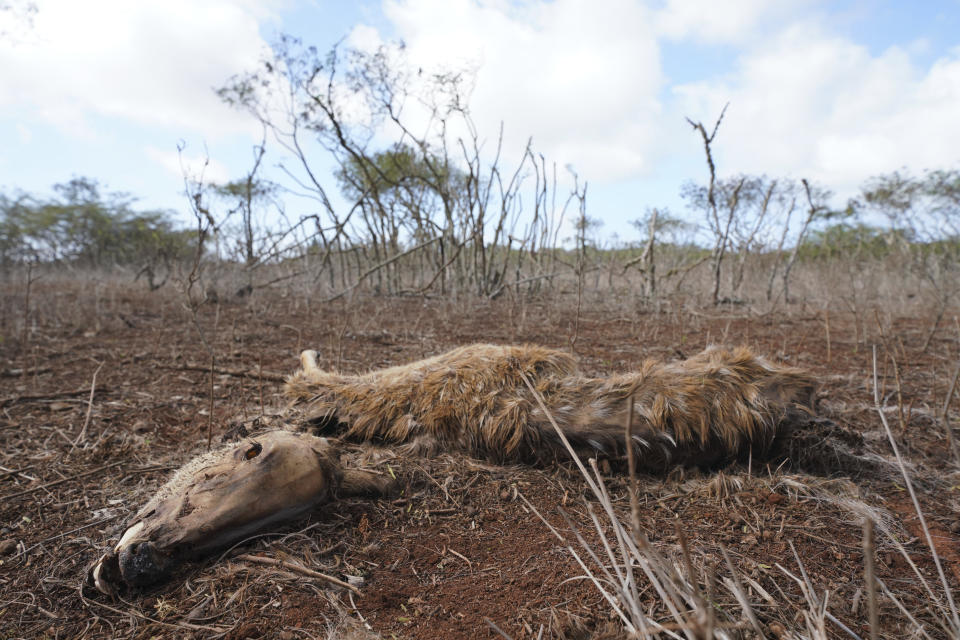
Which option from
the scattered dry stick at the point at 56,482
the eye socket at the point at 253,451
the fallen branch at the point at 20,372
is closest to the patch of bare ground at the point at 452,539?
the scattered dry stick at the point at 56,482

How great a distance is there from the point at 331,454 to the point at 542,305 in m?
6.31

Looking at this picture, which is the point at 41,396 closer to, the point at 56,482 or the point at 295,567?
the point at 56,482

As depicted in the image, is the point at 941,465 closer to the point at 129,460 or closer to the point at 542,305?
the point at 129,460

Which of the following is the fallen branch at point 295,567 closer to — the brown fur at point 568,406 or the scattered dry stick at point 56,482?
the brown fur at point 568,406

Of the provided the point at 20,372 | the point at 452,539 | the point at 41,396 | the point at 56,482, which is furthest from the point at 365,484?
the point at 20,372

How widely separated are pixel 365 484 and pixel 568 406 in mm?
802

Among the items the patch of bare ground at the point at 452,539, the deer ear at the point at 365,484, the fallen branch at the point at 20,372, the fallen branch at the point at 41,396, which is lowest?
the patch of bare ground at the point at 452,539

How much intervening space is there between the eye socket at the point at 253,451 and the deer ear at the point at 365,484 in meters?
0.29

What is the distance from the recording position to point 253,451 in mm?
1608

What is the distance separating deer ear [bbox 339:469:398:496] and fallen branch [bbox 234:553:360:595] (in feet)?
1.19

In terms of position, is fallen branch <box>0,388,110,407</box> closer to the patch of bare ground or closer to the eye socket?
the patch of bare ground

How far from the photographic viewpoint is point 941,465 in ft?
6.92

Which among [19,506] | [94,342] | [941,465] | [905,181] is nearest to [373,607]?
[19,506]

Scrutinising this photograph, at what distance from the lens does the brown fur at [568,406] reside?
1.85 m
